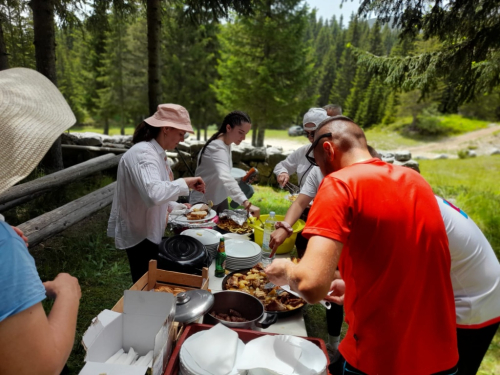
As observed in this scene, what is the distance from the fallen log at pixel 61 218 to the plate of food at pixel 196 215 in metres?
2.00

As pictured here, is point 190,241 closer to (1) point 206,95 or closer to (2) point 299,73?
(2) point 299,73

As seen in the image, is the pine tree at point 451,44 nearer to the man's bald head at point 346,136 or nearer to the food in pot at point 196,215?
the food in pot at point 196,215

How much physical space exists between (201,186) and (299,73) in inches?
680

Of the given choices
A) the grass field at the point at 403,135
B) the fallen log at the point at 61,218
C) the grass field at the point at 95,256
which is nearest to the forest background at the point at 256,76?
the grass field at the point at 95,256

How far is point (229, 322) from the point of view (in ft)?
6.09

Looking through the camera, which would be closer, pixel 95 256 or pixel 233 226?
pixel 233 226

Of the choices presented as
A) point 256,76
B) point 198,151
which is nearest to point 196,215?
point 198,151

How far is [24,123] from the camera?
1.08 meters

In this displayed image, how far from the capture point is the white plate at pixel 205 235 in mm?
2842

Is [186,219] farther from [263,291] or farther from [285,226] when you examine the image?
[263,291]

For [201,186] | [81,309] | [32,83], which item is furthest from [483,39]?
[81,309]

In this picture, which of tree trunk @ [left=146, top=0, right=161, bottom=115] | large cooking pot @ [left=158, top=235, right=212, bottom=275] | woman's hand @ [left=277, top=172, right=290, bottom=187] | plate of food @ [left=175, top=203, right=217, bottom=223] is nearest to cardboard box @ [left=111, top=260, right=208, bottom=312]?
large cooking pot @ [left=158, top=235, right=212, bottom=275]

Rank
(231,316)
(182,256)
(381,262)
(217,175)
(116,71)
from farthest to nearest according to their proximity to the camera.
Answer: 1. (116,71)
2. (217,175)
3. (182,256)
4. (231,316)
5. (381,262)

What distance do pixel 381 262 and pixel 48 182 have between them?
16.9 feet
